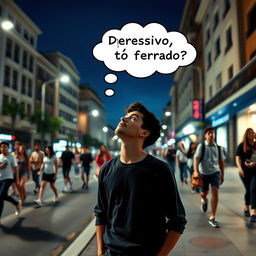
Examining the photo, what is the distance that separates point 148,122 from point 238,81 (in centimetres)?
1717

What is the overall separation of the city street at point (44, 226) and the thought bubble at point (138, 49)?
291cm

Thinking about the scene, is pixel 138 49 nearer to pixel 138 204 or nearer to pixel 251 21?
pixel 138 204

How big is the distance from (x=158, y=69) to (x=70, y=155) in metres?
8.13

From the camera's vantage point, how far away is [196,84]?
126 ft

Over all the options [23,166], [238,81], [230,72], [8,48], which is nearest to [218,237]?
[23,166]

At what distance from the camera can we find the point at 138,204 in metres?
1.82

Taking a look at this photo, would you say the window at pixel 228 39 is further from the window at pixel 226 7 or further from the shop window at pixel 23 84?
the shop window at pixel 23 84

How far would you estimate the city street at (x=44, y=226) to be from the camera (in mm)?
4805

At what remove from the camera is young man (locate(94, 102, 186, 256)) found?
5.84ft

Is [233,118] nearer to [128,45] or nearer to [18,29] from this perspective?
[128,45]

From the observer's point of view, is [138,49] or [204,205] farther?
[204,205]

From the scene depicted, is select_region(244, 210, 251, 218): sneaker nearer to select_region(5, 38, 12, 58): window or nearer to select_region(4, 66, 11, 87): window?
select_region(4, 66, 11, 87): window

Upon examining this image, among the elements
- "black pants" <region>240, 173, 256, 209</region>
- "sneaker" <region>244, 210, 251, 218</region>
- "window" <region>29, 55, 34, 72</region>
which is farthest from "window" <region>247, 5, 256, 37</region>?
"window" <region>29, 55, 34, 72</region>

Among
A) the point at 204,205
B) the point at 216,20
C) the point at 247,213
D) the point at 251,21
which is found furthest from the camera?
the point at 216,20
